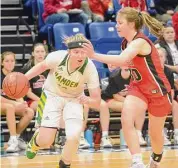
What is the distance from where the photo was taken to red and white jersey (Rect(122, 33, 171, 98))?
6406mm

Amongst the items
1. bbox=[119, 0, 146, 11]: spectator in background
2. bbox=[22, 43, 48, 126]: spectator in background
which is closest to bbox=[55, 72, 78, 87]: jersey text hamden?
bbox=[22, 43, 48, 126]: spectator in background

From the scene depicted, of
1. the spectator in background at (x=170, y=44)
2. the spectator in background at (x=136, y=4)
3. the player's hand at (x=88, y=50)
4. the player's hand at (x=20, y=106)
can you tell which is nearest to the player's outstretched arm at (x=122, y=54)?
the player's hand at (x=88, y=50)

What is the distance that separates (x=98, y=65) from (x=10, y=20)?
2702 mm

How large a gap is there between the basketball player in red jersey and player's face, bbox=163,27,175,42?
4.33 meters

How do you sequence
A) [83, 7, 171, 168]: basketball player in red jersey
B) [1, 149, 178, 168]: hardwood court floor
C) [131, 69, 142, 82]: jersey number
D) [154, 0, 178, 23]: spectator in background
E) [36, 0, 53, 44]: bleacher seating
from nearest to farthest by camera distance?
[83, 7, 171, 168]: basketball player in red jersey → [131, 69, 142, 82]: jersey number → [1, 149, 178, 168]: hardwood court floor → [36, 0, 53, 44]: bleacher seating → [154, 0, 178, 23]: spectator in background

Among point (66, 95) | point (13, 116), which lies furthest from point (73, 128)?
point (13, 116)

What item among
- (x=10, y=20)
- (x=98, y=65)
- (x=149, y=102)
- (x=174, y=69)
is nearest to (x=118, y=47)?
(x=98, y=65)

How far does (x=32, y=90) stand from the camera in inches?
396

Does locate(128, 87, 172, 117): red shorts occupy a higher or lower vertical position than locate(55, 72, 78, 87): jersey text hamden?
lower

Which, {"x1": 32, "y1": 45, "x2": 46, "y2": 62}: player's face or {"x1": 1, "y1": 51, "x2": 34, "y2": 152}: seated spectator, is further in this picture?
{"x1": 32, "y1": 45, "x2": 46, "y2": 62}: player's face

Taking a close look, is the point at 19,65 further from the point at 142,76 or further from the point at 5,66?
the point at 142,76

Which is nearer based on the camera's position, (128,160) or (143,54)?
(143,54)

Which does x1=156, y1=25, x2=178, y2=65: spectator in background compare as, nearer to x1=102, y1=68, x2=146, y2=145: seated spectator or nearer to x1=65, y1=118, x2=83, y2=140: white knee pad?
x1=102, y1=68, x2=146, y2=145: seated spectator

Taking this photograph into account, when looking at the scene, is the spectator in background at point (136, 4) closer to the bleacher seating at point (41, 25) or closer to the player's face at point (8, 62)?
the bleacher seating at point (41, 25)
